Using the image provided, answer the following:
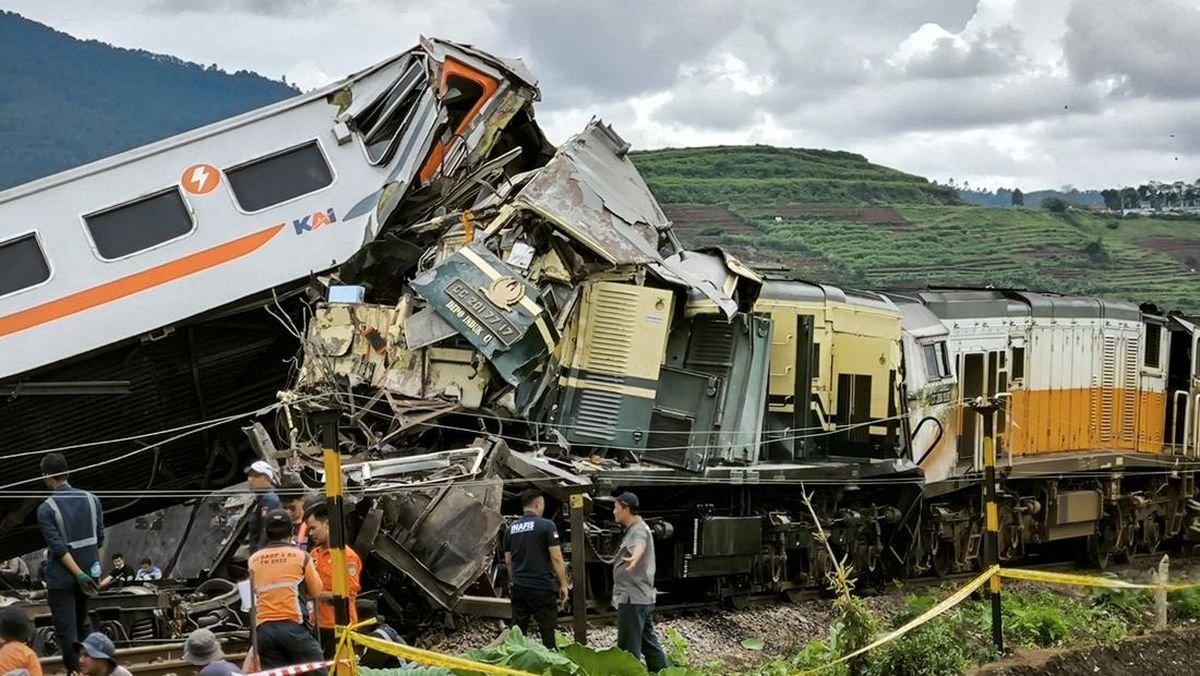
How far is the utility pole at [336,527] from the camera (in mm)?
7910

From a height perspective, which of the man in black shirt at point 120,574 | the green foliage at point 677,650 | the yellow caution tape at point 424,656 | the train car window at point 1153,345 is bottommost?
the green foliage at point 677,650

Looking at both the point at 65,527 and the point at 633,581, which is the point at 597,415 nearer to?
the point at 633,581

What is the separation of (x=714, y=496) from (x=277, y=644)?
27.5 feet

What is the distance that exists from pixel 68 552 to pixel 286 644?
8.69 feet

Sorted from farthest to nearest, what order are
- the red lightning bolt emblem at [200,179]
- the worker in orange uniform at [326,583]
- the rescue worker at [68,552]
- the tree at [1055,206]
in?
the tree at [1055,206]
the red lightning bolt emblem at [200,179]
the rescue worker at [68,552]
the worker in orange uniform at [326,583]

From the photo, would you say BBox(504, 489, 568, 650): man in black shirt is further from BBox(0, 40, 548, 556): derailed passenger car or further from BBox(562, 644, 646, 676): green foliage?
BBox(0, 40, 548, 556): derailed passenger car

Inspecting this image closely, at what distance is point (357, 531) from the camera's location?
40.0ft

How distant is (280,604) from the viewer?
28.5ft

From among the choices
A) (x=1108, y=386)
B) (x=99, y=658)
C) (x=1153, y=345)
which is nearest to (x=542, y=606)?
(x=99, y=658)

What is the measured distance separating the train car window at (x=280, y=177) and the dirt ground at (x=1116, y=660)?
→ 8553 mm

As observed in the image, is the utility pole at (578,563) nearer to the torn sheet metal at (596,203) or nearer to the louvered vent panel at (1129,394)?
the torn sheet metal at (596,203)

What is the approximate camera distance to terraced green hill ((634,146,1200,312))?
75000mm

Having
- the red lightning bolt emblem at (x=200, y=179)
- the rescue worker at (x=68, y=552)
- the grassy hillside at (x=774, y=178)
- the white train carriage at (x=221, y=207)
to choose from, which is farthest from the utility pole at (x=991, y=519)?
the grassy hillside at (x=774, y=178)

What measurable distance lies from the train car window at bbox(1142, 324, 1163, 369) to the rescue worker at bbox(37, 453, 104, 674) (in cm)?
1810
